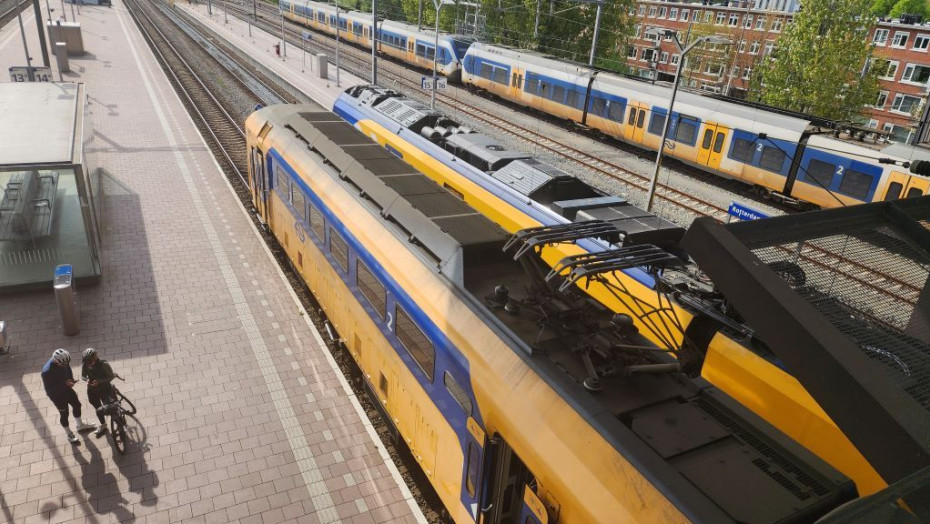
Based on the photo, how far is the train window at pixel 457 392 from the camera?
6598 mm

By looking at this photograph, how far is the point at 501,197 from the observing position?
44.7 feet

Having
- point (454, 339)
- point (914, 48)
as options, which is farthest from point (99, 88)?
point (914, 48)

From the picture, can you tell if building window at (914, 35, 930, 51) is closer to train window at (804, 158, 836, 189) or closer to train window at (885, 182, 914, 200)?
train window at (804, 158, 836, 189)

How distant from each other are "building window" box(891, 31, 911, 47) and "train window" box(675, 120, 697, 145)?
3739 centimetres

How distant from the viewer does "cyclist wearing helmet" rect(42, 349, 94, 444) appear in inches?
342

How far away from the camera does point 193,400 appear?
1029cm

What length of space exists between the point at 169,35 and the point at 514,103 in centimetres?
3783

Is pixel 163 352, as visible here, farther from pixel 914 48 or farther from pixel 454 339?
pixel 914 48

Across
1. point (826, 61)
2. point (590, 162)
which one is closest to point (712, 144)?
point (590, 162)

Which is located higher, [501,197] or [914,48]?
[914,48]

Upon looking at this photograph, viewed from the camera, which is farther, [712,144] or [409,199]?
[712,144]

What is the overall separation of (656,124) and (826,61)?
8.58 metres

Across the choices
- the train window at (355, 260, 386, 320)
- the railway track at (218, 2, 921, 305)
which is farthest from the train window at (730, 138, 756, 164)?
the train window at (355, 260, 386, 320)

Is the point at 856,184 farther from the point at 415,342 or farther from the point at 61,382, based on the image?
the point at 61,382
